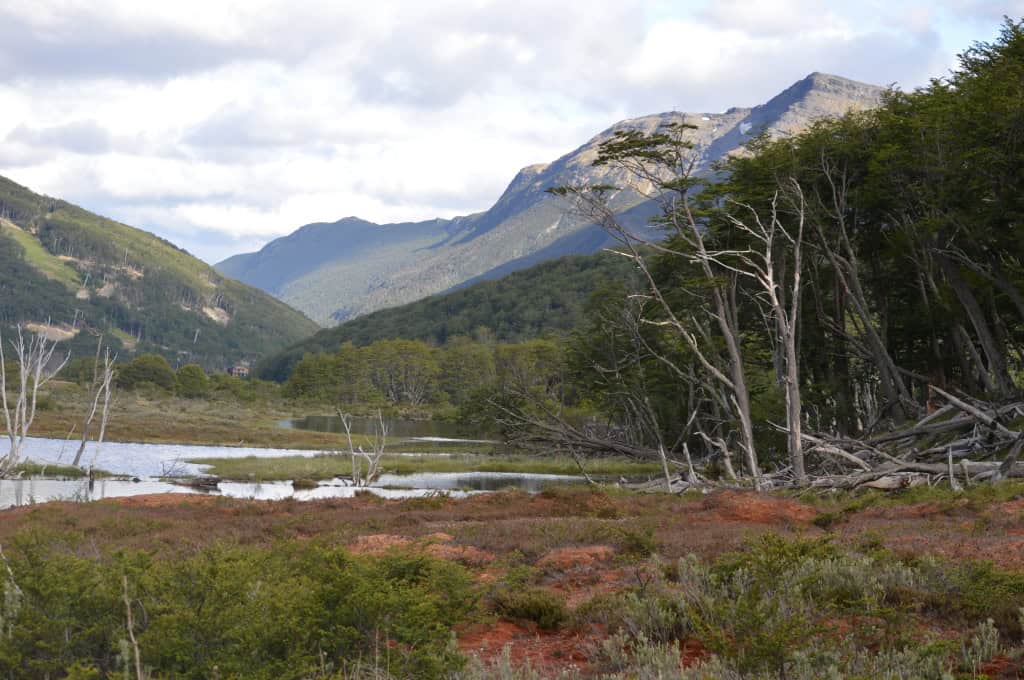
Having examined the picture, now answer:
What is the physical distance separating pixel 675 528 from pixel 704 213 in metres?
14.4

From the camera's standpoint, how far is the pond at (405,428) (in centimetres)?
8275

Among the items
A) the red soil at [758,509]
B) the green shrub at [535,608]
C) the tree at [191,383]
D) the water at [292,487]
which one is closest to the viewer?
the green shrub at [535,608]

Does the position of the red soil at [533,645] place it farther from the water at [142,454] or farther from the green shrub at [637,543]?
the water at [142,454]

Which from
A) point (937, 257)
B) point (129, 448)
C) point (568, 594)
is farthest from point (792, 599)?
point (129, 448)

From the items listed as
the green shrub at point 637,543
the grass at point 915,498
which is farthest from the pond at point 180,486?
the green shrub at point 637,543

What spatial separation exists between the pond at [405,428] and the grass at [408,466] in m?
20.9

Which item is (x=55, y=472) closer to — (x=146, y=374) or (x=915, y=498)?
(x=915, y=498)

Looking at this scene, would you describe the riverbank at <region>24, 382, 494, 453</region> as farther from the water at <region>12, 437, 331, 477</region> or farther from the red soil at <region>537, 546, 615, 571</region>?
the red soil at <region>537, 546, 615, 571</region>

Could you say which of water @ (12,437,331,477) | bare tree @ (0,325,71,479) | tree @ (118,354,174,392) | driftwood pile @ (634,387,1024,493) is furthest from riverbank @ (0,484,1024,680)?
tree @ (118,354,174,392)

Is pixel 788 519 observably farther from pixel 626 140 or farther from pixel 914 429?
pixel 626 140

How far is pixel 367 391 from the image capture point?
126 m

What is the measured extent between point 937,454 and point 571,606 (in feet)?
53.4

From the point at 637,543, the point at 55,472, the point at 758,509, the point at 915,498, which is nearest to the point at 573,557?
the point at 637,543

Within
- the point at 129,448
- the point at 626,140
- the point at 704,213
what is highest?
the point at 626,140
